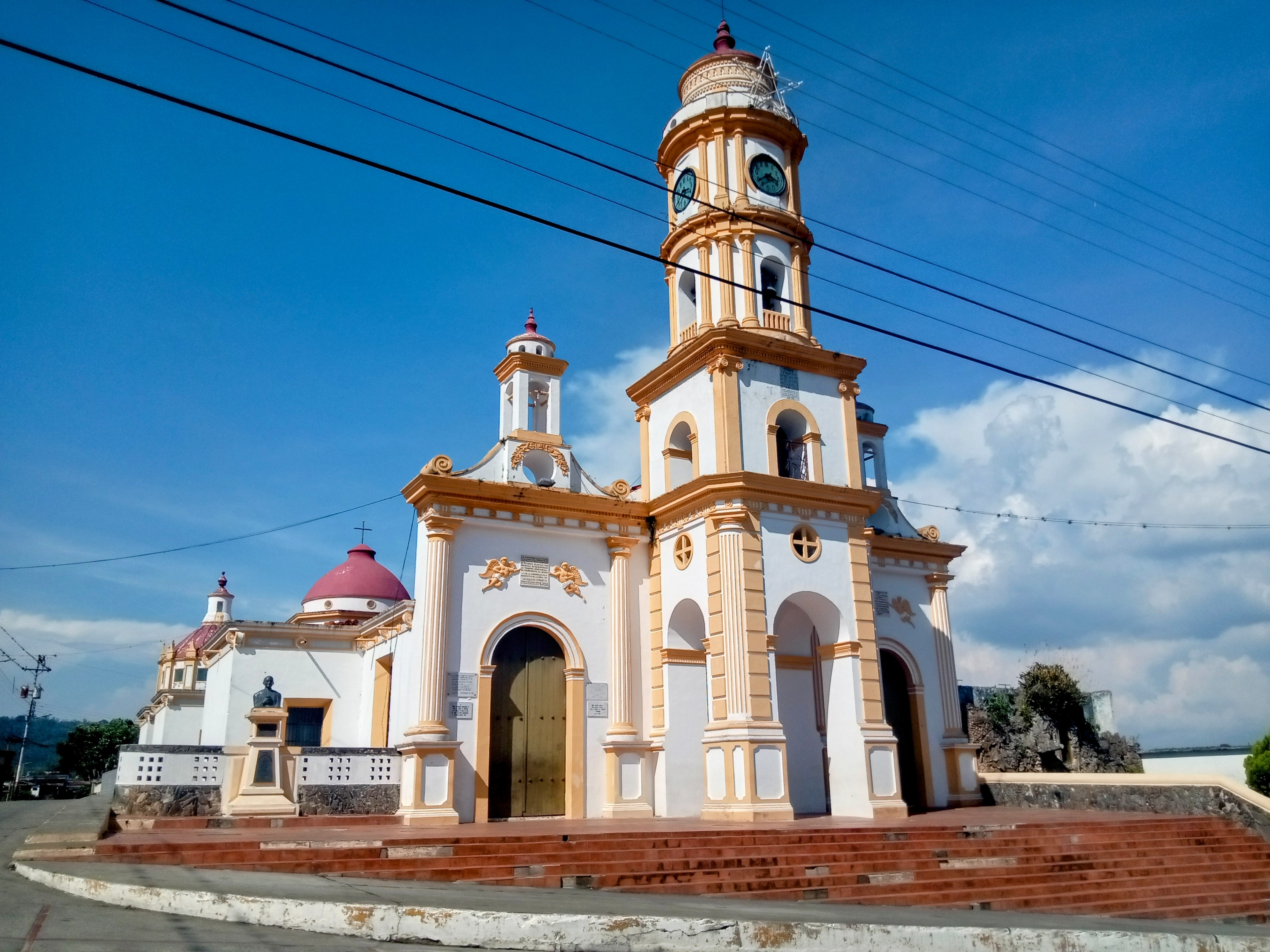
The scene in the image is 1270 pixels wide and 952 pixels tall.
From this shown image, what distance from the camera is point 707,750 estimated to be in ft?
55.8

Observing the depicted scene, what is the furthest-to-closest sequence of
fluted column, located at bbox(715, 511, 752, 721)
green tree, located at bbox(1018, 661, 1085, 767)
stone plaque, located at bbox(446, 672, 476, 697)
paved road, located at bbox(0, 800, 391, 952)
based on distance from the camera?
green tree, located at bbox(1018, 661, 1085, 767)
stone plaque, located at bbox(446, 672, 476, 697)
fluted column, located at bbox(715, 511, 752, 721)
paved road, located at bbox(0, 800, 391, 952)

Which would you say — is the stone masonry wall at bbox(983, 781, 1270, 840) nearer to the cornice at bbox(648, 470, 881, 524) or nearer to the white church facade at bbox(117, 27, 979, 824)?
the white church facade at bbox(117, 27, 979, 824)

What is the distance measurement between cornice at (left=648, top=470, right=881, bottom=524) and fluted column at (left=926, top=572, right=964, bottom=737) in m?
4.29

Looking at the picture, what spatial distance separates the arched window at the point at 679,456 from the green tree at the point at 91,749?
5832 centimetres

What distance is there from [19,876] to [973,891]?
1045 centimetres

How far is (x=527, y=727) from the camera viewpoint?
1800 centimetres

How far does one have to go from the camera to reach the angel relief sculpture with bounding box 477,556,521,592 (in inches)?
711

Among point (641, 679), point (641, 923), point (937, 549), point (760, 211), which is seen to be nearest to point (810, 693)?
point (641, 679)

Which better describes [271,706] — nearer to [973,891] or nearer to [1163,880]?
[973,891]

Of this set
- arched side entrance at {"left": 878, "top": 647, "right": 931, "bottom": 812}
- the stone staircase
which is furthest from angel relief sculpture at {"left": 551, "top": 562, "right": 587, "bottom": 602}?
arched side entrance at {"left": 878, "top": 647, "right": 931, "bottom": 812}

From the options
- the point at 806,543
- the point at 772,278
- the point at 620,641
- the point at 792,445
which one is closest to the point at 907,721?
the point at 806,543

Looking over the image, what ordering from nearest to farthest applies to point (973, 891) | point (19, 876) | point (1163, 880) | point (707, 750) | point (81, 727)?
point (19, 876) < point (973, 891) < point (1163, 880) < point (707, 750) < point (81, 727)

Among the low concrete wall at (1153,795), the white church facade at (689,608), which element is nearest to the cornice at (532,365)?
the white church facade at (689,608)

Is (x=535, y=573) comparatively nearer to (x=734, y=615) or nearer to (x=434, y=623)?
(x=434, y=623)
